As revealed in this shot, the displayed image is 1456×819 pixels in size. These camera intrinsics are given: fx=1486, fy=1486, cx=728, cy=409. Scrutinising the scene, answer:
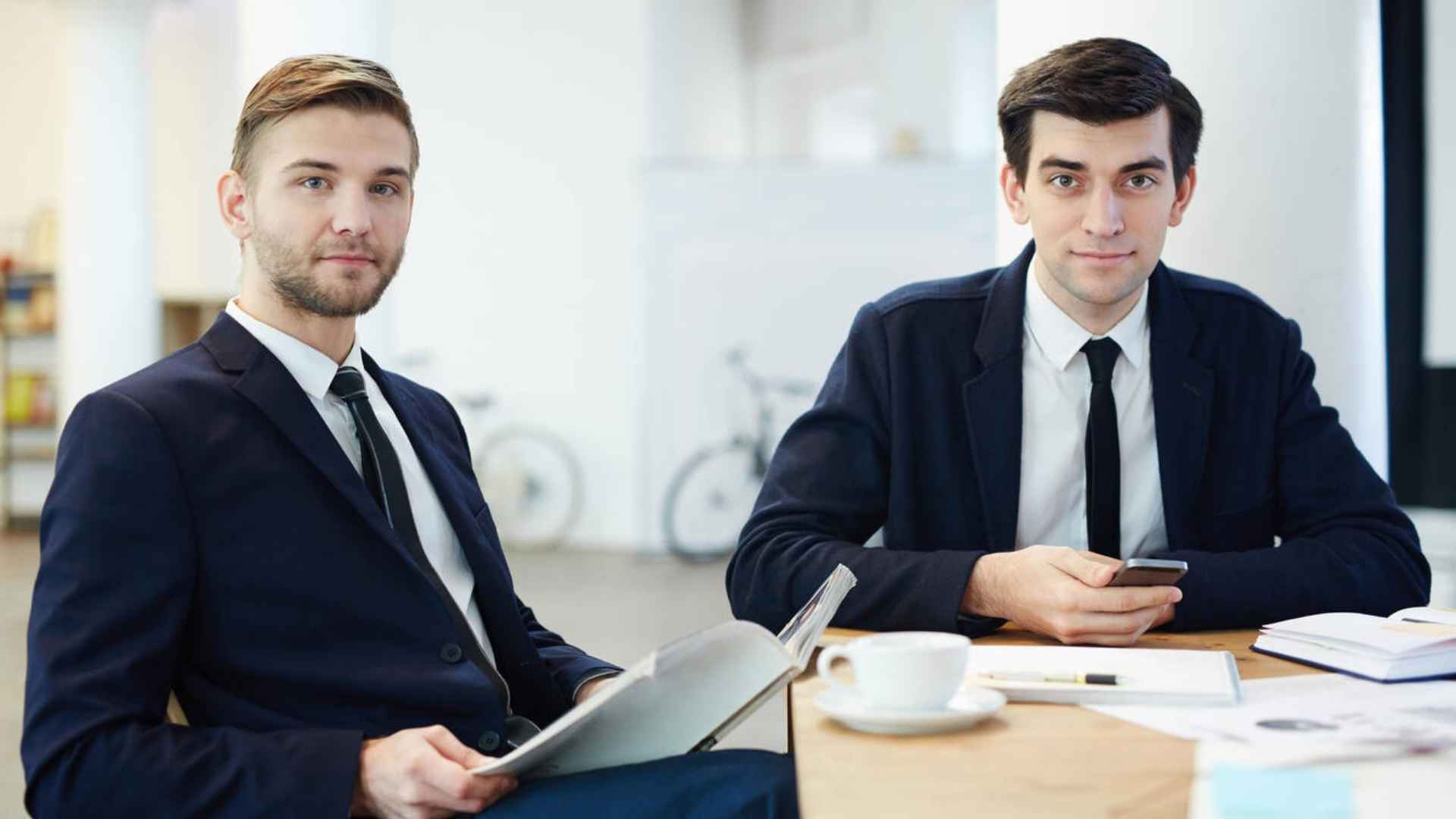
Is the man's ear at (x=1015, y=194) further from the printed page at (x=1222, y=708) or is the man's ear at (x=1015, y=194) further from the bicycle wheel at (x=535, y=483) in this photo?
the bicycle wheel at (x=535, y=483)

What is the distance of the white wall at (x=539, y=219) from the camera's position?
9320 millimetres

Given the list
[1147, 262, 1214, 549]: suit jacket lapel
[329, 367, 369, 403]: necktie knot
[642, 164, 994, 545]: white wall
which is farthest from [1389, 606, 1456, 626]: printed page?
[642, 164, 994, 545]: white wall

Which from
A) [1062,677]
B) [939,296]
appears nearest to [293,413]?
[1062,677]

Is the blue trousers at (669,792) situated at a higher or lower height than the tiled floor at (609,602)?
higher

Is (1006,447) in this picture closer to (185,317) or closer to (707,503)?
(707,503)

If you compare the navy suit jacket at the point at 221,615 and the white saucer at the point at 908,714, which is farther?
the navy suit jacket at the point at 221,615

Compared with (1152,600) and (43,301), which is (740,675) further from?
(43,301)

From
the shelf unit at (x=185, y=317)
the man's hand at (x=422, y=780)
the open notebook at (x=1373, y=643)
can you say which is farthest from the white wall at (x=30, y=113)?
the open notebook at (x=1373, y=643)

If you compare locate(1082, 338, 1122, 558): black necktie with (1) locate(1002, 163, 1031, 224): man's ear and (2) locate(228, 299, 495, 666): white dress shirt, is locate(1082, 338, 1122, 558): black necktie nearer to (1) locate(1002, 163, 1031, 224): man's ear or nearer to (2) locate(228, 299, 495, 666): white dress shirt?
(1) locate(1002, 163, 1031, 224): man's ear

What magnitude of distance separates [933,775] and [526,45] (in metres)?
8.84

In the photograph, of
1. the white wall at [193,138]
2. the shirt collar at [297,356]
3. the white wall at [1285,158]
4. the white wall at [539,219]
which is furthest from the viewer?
the white wall at [193,138]

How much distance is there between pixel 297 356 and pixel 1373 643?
1149 millimetres

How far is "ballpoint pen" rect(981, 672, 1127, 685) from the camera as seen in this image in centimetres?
136

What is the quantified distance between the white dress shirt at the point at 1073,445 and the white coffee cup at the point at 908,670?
2.51 ft
